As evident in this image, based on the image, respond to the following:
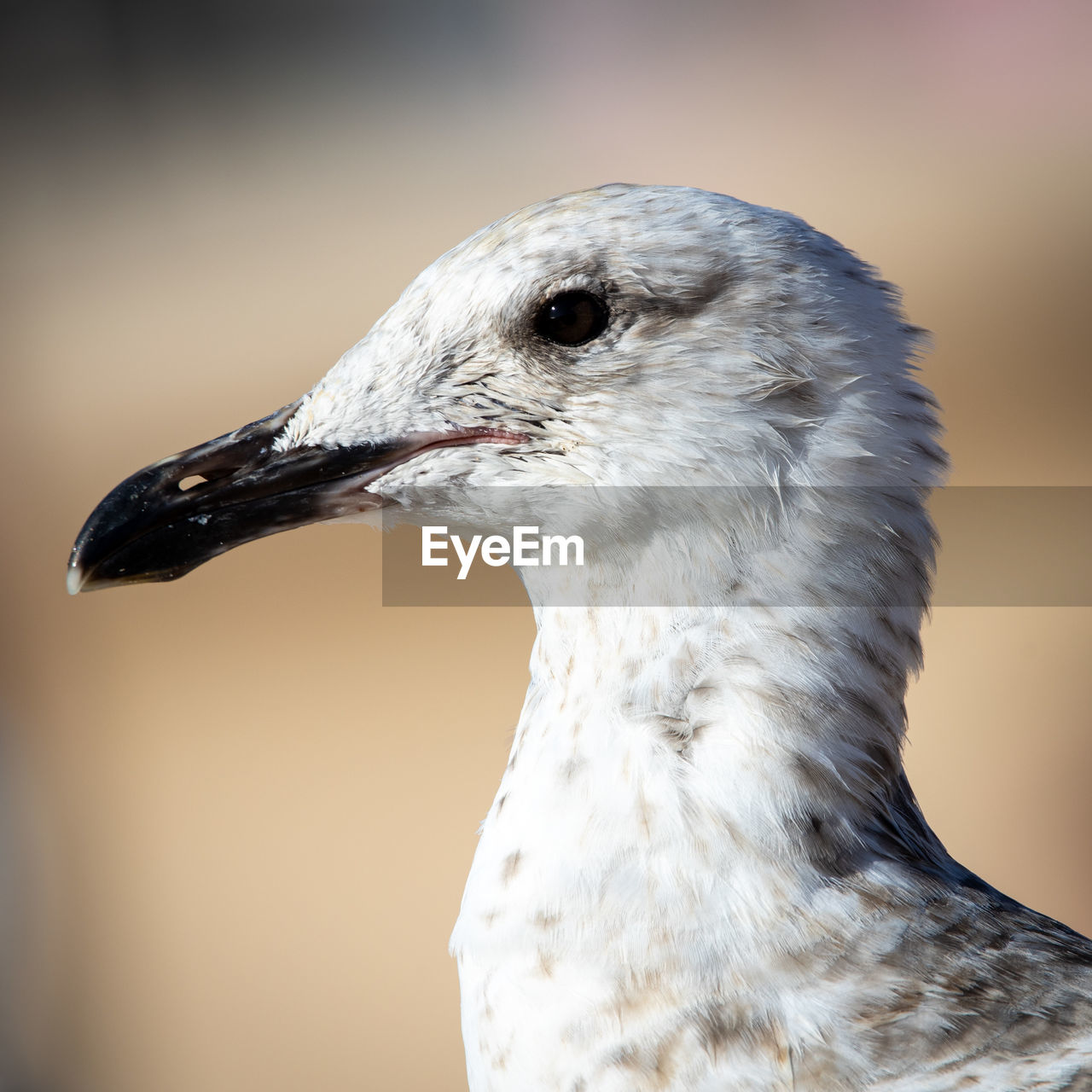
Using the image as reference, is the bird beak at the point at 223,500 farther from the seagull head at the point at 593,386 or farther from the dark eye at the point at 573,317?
the dark eye at the point at 573,317

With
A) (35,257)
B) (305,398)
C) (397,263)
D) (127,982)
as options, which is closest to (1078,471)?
(397,263)

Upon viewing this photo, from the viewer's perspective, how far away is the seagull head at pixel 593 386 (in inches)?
29.9

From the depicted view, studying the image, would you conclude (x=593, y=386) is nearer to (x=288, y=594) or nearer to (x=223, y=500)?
(x=223, y=500)

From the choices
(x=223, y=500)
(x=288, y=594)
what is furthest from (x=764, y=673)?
(x=288, y=594)

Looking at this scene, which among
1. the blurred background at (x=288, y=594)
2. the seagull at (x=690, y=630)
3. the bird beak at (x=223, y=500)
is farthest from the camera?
the blurred background at (x=288, y=594)

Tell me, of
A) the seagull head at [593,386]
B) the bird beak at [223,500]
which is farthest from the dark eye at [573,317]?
the bird beak at [223,500]

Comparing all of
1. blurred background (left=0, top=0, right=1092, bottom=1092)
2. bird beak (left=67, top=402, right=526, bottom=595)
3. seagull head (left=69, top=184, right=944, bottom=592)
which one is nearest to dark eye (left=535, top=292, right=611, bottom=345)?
seagull head (left=69, top=184, right=944, bottom=592)

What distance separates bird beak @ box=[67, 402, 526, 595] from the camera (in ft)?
2.69

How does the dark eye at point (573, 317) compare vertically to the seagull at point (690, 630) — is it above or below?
above

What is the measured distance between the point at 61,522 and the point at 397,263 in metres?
1.45

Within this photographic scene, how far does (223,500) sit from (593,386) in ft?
1.02

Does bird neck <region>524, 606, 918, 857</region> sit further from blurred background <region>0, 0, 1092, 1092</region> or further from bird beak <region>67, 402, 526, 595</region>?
blurred background <region>0, 0, 1092, 1092</region>

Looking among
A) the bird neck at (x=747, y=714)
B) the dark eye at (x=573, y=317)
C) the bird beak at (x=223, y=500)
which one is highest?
the dark eye at (x=573, y=317)

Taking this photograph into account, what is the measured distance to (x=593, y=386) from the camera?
776 millimetres
